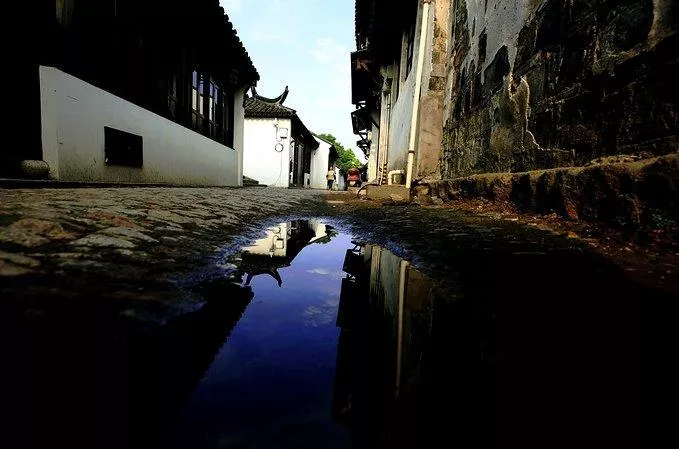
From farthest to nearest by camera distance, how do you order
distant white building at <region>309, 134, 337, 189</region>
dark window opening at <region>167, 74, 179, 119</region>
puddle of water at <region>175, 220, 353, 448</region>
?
distant white building at <region>309, 134, 337, 189</region>, dark window opening at <region>167, 74, 179, 119</region>, puddle of water at <region>175, 220, 353, 448</region>

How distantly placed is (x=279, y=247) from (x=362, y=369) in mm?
1486

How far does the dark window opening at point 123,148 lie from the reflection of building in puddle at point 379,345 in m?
5.78

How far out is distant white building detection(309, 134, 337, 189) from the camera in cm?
2883

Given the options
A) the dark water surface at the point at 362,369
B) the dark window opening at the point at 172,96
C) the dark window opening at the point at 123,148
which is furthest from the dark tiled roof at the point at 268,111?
the dark water surface at the point at 362,369

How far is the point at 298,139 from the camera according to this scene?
22094 mm

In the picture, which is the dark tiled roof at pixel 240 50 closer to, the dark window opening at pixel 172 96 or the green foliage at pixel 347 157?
the dark window opening at pixel 172 96

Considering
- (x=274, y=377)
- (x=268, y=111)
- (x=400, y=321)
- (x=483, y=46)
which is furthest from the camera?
(x=268, y=111)

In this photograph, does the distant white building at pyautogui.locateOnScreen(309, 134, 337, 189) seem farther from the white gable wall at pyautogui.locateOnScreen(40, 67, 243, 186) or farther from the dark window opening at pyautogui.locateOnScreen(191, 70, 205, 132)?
the white gable wall at pyautogui.locateOnScreen(40, 67, 243, 186)

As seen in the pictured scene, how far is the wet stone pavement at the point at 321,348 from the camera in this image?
1.92ft

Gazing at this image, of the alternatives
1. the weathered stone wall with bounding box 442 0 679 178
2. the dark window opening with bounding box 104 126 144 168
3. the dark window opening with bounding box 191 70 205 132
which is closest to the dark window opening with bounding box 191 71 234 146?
the dark window opening with bounding box 191 70 205 132

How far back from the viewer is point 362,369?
80 centimetres

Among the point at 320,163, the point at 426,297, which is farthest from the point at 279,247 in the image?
the point at 320,163

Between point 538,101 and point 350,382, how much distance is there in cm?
257

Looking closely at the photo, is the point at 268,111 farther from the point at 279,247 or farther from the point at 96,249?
the point at 96,249
